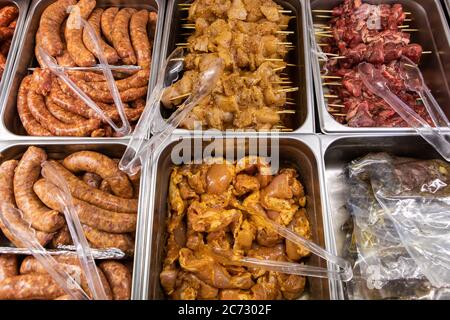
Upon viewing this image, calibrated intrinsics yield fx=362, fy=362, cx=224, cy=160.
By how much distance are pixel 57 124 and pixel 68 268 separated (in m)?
→ 1.05

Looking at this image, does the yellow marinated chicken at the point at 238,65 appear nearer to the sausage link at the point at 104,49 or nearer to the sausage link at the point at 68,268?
the sausage link at the point at 104,49

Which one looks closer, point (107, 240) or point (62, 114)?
point (107, 240)

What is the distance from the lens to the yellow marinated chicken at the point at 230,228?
2.25 meters

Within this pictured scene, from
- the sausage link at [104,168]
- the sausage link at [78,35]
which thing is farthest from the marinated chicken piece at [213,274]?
the sausage link at [78,35]

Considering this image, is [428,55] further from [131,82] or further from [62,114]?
[62,114]

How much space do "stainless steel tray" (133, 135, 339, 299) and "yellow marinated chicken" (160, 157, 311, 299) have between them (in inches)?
2.4

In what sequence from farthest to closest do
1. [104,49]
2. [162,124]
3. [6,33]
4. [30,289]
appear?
[6,33]
[104,49]
[162,124]
[30,289]

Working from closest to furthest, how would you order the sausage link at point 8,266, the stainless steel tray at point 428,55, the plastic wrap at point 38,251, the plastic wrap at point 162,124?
the plastic wrap at point 38,251 < the sausage link at point 8,266 < the plastic wrap at point 162,124 < the stainless steel tray at point 428,55

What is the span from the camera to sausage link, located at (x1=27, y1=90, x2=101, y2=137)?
2.55 meters

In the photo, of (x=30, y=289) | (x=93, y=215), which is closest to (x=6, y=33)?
(x=93, y=215)

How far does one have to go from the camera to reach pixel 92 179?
8.18ft

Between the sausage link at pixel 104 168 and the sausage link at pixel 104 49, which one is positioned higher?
the sausage link at pixel 104 49

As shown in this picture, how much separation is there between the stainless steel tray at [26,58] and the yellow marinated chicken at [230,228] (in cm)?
88

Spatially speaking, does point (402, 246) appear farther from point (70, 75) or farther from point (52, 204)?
point (70, 75)
